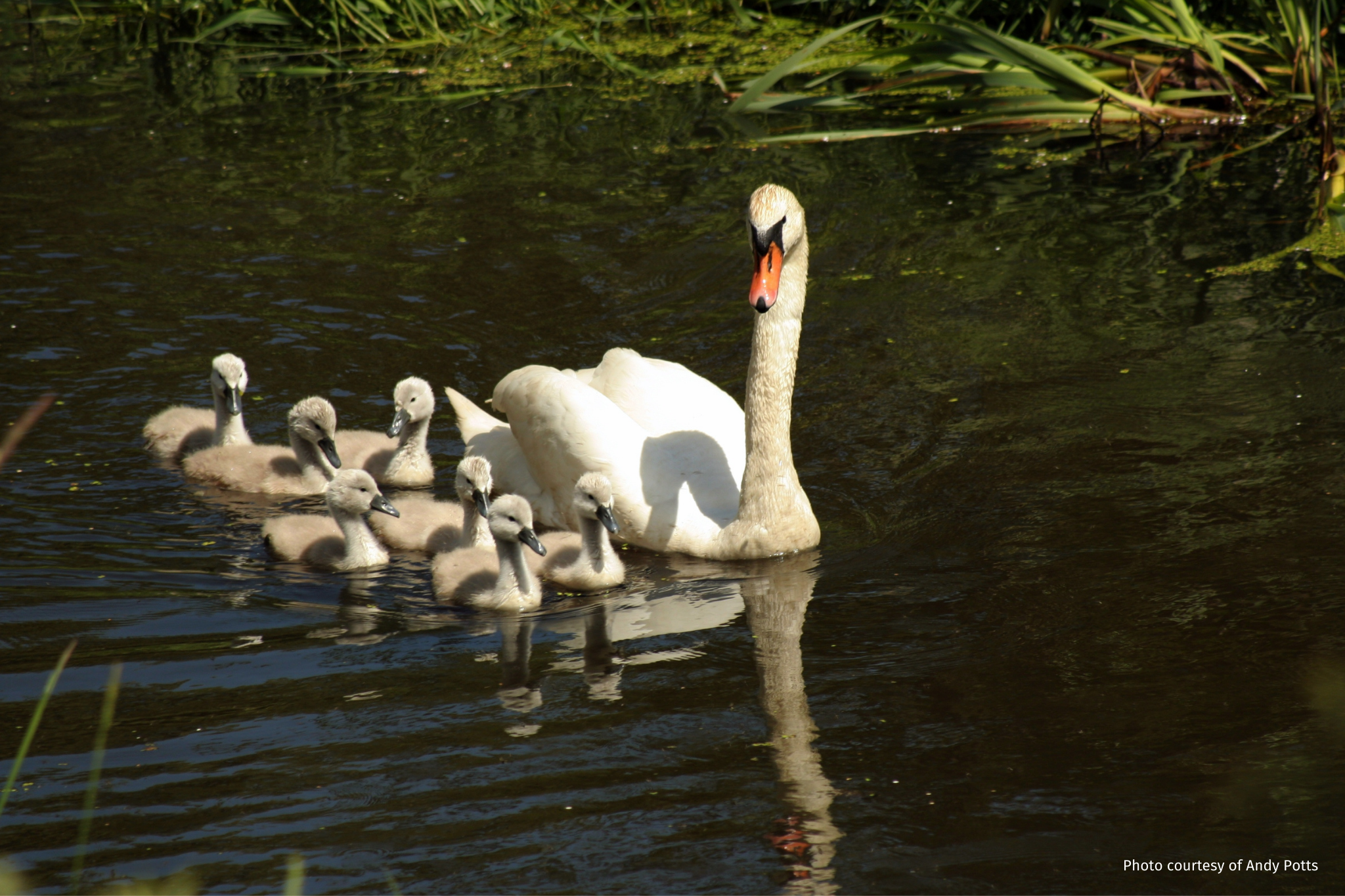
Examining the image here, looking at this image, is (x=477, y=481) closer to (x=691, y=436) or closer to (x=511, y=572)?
(x=511, y=572)

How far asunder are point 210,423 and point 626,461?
→ 2339 mm

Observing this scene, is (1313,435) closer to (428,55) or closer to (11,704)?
(11,704)

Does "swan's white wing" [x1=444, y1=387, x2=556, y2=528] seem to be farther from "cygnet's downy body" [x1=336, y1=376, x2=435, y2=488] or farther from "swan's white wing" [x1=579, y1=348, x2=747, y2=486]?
"swan's white wing" [x1=579, y1=348, x2=747, y2=486]

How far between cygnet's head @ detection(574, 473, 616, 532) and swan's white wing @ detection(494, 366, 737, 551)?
1.19ft

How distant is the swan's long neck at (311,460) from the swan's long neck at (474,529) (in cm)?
96

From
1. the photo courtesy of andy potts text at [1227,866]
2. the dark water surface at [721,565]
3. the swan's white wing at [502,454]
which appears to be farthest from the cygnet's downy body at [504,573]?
the photo courtesy of andy potts text at [1227,866]

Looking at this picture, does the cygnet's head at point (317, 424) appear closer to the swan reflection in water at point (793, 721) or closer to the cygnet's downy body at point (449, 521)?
the cygnet's downy body at point (449, 521)

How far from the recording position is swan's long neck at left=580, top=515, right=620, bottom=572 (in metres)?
5.71

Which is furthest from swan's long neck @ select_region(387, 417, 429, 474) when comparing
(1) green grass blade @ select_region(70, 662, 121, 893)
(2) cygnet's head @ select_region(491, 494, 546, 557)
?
(1) green grass blade @ select_region(70, 662, 121, 893)

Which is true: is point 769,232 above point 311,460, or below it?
above

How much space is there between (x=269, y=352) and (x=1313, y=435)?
5.45 m

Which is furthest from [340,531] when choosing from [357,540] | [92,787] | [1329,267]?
[1329,267]

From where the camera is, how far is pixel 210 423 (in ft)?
23.4

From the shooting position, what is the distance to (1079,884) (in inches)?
143
